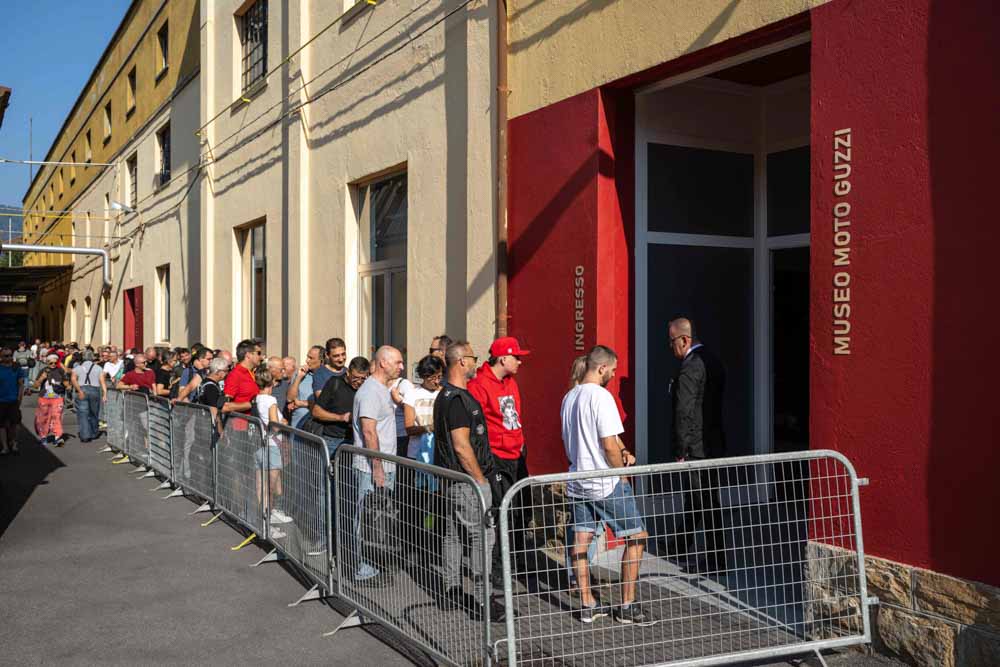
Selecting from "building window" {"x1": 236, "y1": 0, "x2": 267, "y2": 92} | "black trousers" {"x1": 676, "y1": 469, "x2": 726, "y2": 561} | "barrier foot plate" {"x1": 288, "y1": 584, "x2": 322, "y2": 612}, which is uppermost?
"building window" {"x1": 236, "y1": 0, "x2": 267, "y2": 92}

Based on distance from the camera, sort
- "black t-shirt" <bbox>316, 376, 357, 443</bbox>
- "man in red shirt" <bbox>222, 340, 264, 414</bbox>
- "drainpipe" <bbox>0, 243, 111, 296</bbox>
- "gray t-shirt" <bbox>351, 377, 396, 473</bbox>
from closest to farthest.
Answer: "gray t-shirt" <bbox>351, 377, 396, 473</bbox>, "black t-shirt" <bbox>316, 376, 357, 443</bbox>, "man in red shirt" <bbox>222, 340, 264, 414</bbox>, "drainpipe" <bbox>0, 243, 111, 296</bbox>

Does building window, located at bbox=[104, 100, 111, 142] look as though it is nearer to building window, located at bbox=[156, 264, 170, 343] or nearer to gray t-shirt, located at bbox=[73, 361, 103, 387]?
building window, located at bbox=[156, 264, 170, 343]

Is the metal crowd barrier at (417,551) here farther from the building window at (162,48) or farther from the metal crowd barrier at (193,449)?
the building window at (162,48)

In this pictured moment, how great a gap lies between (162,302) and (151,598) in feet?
56.5

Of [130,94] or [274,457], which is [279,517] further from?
[130,94]

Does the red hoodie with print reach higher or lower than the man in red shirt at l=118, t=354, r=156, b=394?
higher

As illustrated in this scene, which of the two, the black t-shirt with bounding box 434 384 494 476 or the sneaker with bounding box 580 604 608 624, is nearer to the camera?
the sneaker with bounding box 580 604 608 624

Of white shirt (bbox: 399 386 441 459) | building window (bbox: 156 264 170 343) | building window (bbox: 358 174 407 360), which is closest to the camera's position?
white shirt (bbox: 399 386 441 459)

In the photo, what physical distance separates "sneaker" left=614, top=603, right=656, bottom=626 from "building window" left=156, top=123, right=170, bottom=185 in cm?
1951

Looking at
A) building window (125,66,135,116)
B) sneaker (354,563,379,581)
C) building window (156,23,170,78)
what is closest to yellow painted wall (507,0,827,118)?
sneaker (354,563,379,581)

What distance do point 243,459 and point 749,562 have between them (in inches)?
201

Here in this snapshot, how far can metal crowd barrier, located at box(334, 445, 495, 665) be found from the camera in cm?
496

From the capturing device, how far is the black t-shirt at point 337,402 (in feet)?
26.6

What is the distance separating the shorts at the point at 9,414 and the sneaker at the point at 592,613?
12859mm
